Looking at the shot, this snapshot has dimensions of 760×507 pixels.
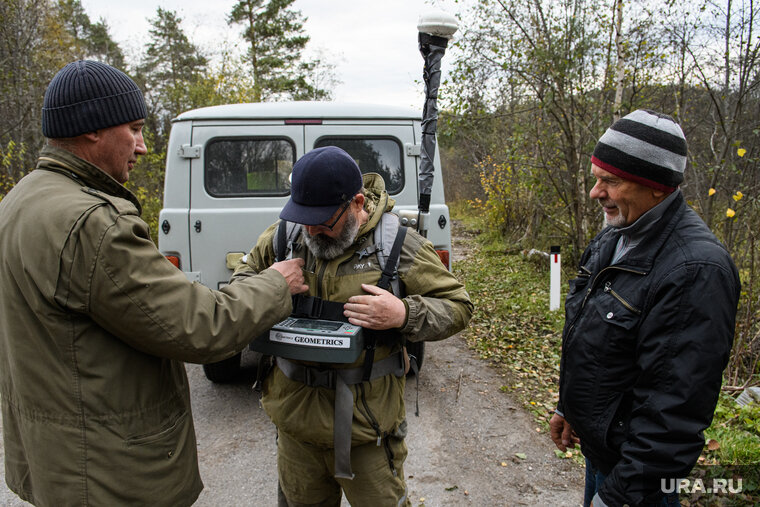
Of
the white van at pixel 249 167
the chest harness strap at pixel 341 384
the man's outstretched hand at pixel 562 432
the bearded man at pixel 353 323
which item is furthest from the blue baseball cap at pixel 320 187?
the white van at pixel 249 167

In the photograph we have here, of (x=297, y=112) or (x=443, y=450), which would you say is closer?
(x=443, y=450)

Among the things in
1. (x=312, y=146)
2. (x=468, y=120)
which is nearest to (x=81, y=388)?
(x=312, y=146)

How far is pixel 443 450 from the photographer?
3367mm

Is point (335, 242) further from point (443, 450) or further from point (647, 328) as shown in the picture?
point (443, 450)

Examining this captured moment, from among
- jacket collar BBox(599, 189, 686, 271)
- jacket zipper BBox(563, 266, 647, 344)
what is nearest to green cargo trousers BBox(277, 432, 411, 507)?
jacket zipper BBox(563, 266, 647, 344)

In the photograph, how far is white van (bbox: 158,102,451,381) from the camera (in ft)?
13.0

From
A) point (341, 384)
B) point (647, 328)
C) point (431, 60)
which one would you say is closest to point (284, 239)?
point (341, 384)

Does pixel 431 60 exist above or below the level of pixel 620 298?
above

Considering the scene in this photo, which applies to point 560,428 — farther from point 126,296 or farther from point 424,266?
point 126,296

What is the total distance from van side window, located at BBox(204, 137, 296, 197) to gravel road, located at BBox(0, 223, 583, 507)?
1.86 meters

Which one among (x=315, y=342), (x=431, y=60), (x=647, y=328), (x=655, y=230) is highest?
(x=431, y=60)

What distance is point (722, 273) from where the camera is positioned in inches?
51.9

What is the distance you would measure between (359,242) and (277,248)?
375 millimetres

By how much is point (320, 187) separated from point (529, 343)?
433cm
